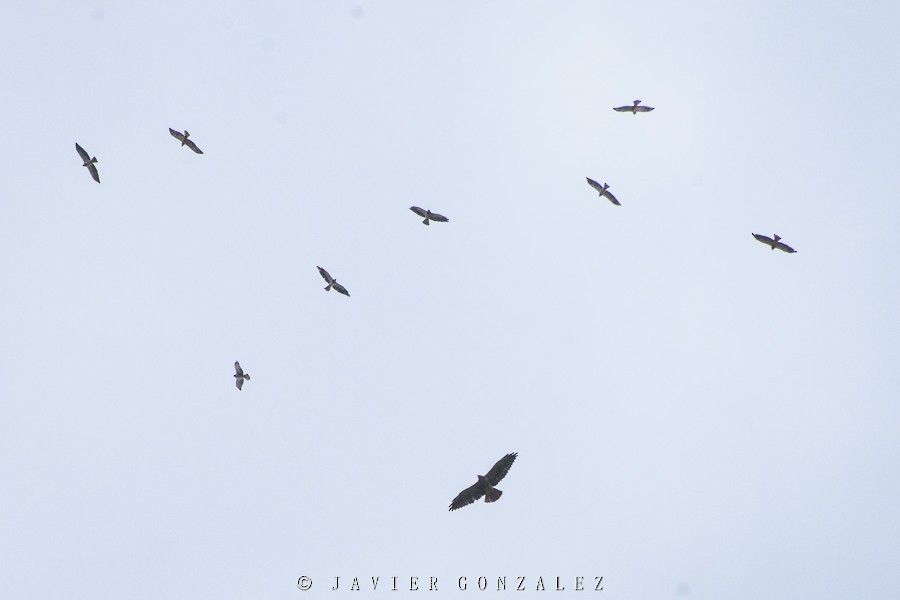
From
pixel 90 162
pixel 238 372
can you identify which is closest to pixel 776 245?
pixel 238 372

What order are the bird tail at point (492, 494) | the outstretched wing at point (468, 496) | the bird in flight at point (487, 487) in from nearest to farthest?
the bird tail at point (492, 494), the bird in flight at point (487, 487), the outstretched wing at point (468, 496)

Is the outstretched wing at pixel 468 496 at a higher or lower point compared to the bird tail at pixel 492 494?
lower

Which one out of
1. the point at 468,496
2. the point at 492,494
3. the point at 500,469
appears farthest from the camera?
the point at 468,496

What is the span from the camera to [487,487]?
34.3 m

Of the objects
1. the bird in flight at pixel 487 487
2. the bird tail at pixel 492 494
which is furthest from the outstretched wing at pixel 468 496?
the bird tail at pixel 492 494

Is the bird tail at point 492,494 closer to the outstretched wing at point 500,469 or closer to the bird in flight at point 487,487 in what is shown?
the bird in flight at point 487,487

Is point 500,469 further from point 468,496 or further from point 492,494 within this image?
point 468,496

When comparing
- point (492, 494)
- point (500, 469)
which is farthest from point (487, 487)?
point (500, 469)

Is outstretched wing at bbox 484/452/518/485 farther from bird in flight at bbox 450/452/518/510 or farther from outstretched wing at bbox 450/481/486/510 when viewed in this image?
outstretched wing at bbox 450/481/486/510

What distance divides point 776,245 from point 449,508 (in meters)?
20.7

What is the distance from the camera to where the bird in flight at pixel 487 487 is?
34281 millimetres

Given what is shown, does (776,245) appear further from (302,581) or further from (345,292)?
(302,581)

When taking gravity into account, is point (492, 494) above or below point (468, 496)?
above

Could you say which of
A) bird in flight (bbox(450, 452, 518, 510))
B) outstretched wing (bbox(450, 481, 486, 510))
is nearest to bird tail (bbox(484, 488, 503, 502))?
bird in flight (bbox(450, 452, 518, 510))
